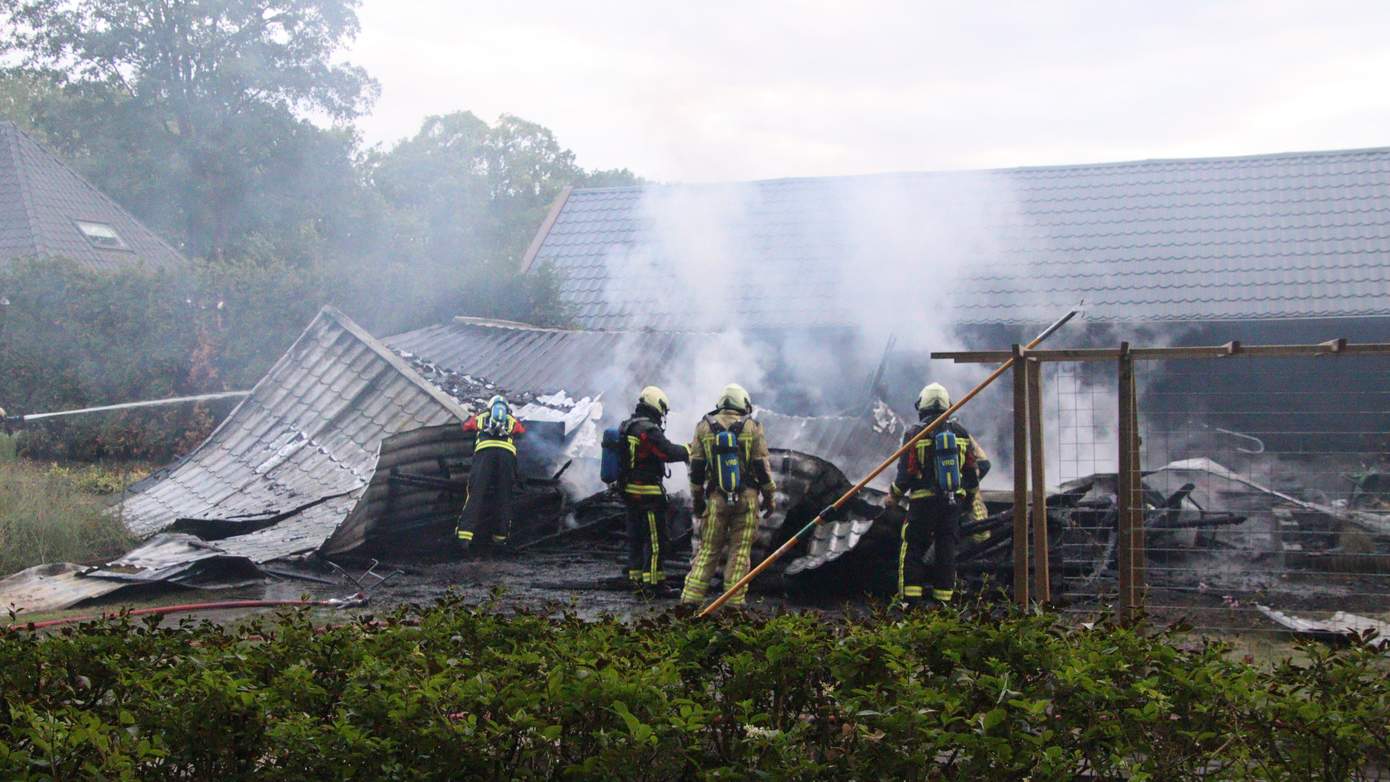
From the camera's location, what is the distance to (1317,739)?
3404mm

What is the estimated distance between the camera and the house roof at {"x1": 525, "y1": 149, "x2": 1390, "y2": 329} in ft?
54.8

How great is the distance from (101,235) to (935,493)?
23.7 meters

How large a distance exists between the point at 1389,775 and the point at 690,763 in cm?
223

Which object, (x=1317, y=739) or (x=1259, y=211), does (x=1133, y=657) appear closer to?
(x=1317, y=739)

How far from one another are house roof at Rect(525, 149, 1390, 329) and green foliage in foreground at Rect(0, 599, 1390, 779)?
12.9 m

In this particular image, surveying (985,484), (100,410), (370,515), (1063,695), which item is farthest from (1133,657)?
(100,410)

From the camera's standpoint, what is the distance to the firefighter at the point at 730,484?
33.8ft

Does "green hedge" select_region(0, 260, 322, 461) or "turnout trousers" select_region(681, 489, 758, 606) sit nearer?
"turnout trousers" select_region(681, 489, 758, 606)

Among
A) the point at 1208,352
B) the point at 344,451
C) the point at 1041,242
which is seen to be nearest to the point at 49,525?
the point at 344,451

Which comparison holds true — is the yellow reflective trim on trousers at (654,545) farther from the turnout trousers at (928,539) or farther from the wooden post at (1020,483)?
the wooden post at (1020,483)

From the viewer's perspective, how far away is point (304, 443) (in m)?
13.6

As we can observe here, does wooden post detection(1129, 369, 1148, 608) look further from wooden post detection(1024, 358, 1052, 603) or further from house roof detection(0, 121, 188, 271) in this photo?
house roof detection(0, 121, 188, 271)

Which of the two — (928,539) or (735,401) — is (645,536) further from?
(928,539)

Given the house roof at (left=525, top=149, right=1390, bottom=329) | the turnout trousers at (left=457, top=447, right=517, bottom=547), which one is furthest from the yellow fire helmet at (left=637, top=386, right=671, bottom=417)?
the house roof at (left=525, top=149, right=1390, bottom=329)
